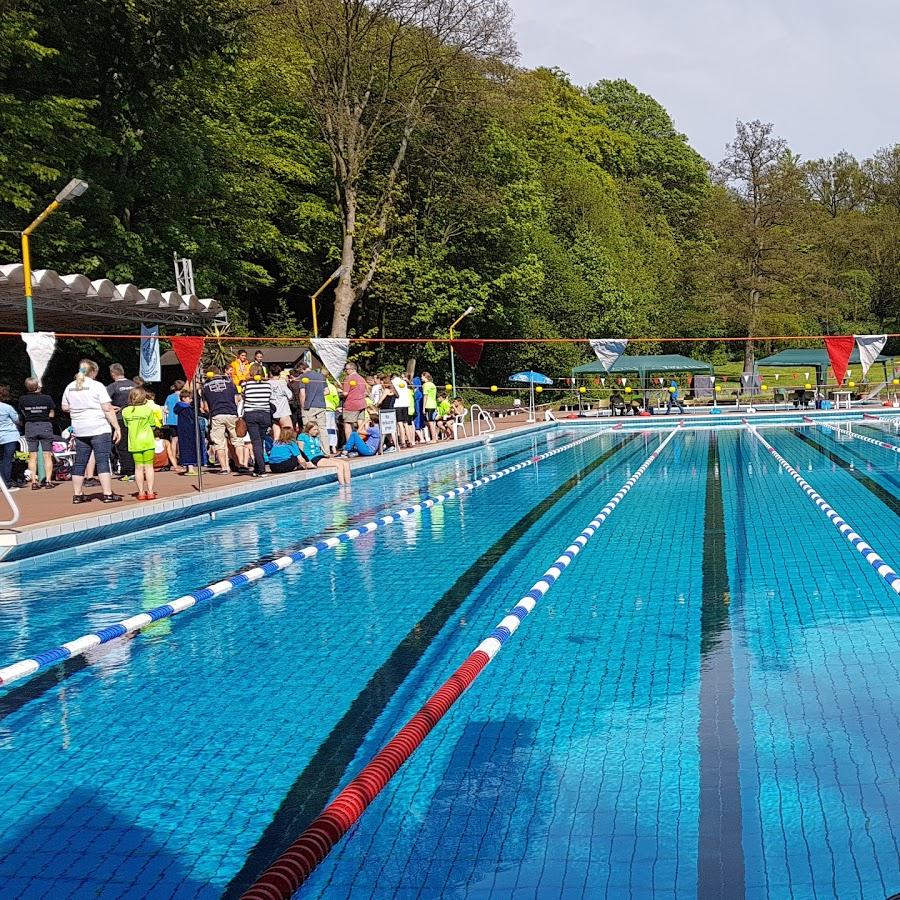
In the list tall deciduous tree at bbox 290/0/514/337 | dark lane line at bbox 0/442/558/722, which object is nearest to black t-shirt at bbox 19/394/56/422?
dark lane line at bbox 0/442/558/722

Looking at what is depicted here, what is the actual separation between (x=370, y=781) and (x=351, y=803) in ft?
0.78

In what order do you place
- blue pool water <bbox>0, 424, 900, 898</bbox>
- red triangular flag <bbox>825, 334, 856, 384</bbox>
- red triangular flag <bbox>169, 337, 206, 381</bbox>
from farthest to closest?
red triangular flag <bbox>825, 334, 856, 384</bbox>
red triangular flag <bbox>169, 337, 206, 381</bbox>
blue pool water <bbox>0, 424, 900, 898</bbox>

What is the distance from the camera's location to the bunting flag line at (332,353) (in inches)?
671

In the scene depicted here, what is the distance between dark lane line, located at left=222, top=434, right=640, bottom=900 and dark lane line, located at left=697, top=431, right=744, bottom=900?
1.43 metres

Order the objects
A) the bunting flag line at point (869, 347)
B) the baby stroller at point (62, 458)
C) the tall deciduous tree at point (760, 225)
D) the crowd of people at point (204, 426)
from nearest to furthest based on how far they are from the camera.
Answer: the crowd of people at point (204, 426) → the baby stroller at point (62, 458) → the bunting flag line at point (869, 347) → the tall deciduous tree at point (760, 225)

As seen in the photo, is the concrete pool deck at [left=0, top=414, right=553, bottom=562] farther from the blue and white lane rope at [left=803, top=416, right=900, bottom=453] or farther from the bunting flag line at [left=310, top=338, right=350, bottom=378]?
the blue and white lane rope at [left=803, top=416, right=900, bottom=453]

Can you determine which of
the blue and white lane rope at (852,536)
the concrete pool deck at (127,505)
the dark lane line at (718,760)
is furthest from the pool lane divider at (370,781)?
the concrete pool deck at (127,505)

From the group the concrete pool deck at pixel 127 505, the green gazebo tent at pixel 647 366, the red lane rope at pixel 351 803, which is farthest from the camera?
the green gazebo tent at pixel 647 366

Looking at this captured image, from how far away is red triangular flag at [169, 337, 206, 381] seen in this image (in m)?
13.1

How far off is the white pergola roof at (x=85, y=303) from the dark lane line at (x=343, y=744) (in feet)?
26.4

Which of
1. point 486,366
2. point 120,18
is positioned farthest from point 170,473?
point 486,366

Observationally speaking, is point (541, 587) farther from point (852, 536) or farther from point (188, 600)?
point (852, 536)

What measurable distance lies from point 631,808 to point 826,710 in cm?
144

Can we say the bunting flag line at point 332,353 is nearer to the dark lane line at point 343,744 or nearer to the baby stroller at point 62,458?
the baby stroller at point 62,458
